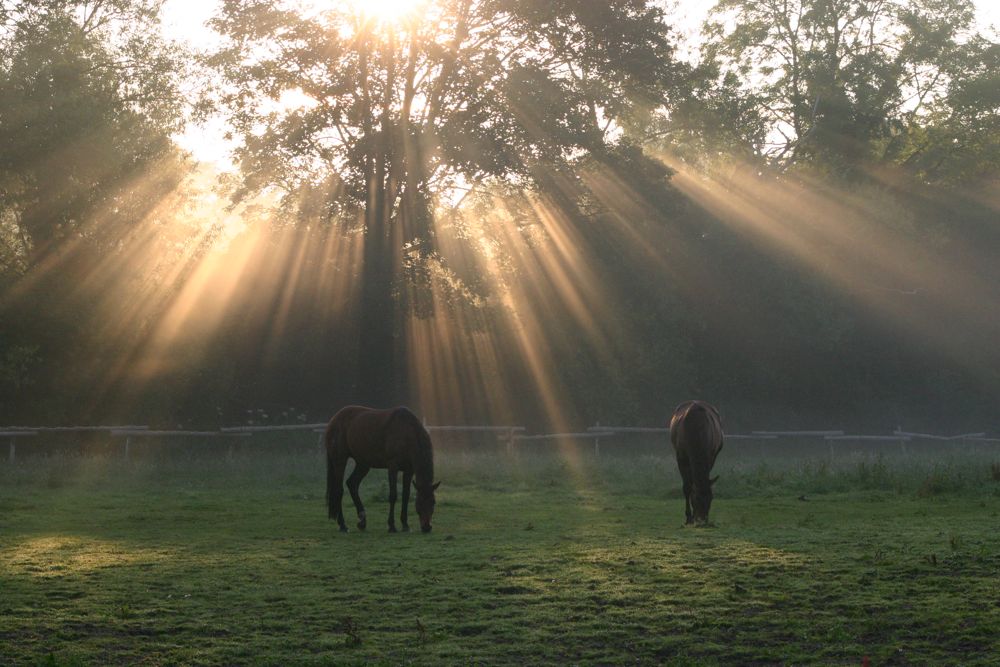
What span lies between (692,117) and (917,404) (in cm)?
1562

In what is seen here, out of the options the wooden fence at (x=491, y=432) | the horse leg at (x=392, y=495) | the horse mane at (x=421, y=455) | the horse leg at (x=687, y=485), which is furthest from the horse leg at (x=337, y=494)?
the wooden fence at (x=491, y=432)

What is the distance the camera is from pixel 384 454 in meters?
14.6

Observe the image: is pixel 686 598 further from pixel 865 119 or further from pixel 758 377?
pixel 865 119

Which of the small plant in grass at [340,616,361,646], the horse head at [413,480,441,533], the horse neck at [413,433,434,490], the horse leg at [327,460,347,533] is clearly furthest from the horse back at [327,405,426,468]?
the small plant in grass at [340,616,361,646]

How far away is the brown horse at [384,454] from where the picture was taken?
46.1 feet

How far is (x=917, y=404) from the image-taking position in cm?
4603

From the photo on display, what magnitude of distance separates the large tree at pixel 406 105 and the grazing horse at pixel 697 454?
1791cm

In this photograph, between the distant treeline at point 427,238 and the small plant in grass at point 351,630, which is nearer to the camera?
the small plant in grass at point 351,630

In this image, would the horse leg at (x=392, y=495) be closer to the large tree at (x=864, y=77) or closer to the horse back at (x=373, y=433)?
the horse back at (x=373, y=433)

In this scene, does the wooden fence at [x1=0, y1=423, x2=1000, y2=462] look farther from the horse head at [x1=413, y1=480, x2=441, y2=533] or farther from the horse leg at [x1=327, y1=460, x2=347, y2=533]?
the horse head at [x1=413, y1=480, x2=441, y2=533]

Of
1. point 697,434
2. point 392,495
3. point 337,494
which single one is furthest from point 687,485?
point 337,494

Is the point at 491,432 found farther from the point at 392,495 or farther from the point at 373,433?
the point at 392,495

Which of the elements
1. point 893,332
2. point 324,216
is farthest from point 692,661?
point 893,332

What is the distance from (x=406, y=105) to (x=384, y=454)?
20.3 meters
